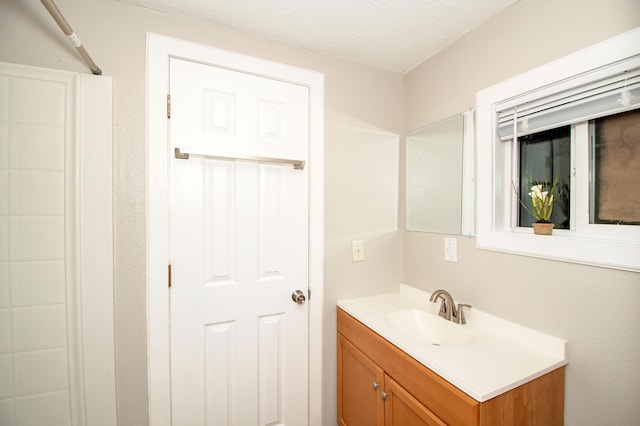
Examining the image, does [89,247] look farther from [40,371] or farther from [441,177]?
[441,177]

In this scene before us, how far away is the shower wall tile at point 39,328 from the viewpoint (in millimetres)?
1069

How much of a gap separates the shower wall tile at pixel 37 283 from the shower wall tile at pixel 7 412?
392 millimetres

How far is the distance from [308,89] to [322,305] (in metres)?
1.27

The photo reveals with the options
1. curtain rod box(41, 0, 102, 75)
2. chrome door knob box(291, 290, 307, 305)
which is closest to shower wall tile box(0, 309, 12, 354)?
curtain rod box(41, 0, 102, 75)

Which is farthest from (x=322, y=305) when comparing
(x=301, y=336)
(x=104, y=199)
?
(x=104, y=199)

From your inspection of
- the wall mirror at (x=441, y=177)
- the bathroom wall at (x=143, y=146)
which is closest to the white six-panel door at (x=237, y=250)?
the bathroom wall at (x=143, y=146)

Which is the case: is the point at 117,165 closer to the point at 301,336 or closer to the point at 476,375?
the point at 301,336

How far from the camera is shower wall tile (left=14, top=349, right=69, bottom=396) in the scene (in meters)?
1.07

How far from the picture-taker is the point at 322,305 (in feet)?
5.15

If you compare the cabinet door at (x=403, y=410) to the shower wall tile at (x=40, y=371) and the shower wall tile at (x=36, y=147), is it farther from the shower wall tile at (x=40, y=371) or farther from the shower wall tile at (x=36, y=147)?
the shower wall tile at (x=36, y=147)

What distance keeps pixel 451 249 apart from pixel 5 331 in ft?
6.73

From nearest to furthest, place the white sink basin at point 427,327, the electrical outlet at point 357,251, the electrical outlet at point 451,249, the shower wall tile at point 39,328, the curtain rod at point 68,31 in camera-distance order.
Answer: the curtain rod at point 68,31
the shower wall tile at point 39,328
the white sink basin at point 427,327
the electrical outlet at point 451,249
the electrical outlet at point 357,251

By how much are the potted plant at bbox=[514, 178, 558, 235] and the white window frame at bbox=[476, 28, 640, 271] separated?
4 cm

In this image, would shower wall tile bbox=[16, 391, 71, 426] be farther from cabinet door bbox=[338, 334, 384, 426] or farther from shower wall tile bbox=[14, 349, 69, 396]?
cabinet door bbox=[338, 334, 384, 426]
